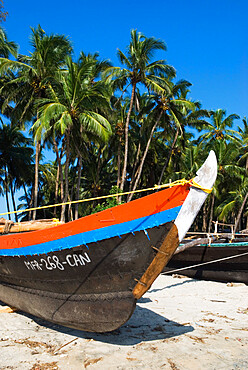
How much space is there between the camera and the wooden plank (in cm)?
402

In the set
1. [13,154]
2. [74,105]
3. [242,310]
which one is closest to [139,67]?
[74,105]

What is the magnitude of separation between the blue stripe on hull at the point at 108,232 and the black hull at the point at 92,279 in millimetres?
71

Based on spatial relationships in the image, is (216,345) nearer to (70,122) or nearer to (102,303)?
(102,303)

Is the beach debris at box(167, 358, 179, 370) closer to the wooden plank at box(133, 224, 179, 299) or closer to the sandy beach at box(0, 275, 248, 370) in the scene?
the sandy beach at box(0, 275, 248, 370)

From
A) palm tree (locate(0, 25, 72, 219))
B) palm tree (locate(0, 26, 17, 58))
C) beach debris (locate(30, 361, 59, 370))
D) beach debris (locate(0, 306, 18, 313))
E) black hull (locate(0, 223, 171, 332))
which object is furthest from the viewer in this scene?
palm tree (locate(0, 26, 17, 58))

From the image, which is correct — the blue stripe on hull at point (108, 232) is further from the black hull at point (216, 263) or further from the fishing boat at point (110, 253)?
the black hull at point (216, 263)

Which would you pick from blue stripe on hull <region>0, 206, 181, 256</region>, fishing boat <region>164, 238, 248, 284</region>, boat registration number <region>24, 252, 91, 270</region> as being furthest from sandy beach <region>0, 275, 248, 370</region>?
fishing boat <region>164, 238, 248, 284</region>

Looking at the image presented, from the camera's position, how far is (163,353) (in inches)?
163

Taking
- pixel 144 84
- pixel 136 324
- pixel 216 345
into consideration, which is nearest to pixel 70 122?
pixel 144 84

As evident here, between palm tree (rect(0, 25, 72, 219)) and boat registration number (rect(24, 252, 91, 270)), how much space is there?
1219cm

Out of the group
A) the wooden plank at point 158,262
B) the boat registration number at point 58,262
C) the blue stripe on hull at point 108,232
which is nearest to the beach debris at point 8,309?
the boat registration number at point 58,262

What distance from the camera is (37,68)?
55.0 feet

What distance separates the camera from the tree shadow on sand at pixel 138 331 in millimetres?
4668

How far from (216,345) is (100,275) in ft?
6.43
